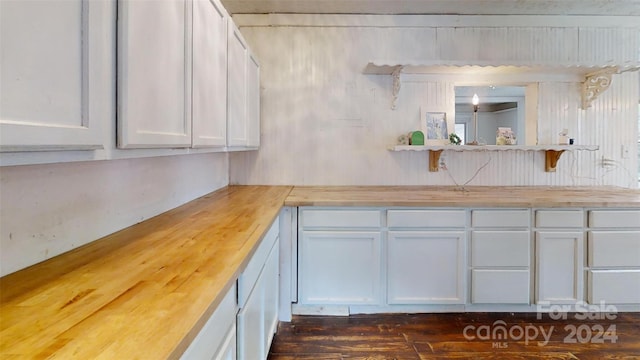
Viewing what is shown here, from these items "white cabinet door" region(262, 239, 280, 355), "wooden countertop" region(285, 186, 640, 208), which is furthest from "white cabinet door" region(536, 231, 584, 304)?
"white cabinet door" region(262, 239, 280, 355)

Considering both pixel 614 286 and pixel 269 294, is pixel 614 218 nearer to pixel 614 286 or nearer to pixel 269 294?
pixel 614 286

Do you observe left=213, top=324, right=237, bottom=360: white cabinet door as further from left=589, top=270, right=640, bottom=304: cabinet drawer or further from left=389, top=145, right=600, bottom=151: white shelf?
left=589, top=270, right=640, bottom=304: cabinet drawer

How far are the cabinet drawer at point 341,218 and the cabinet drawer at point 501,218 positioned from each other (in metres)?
0.66

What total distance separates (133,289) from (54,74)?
52cm

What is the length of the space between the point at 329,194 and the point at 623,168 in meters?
2.63

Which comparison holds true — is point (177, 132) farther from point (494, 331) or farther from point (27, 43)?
point (494, 331)

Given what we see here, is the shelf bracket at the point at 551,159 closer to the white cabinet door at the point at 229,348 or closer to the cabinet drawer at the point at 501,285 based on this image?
the cabinet drawer at the point at 501,285

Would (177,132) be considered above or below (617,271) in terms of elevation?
above

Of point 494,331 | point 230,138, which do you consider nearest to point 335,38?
point 230,138

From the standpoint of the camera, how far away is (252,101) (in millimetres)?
2801

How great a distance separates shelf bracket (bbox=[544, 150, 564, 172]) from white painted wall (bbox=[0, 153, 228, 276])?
3.02 meters

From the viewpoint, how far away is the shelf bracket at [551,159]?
10.5 ft

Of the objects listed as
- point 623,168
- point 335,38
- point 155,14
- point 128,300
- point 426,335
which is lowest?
point 426,335

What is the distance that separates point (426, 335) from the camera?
233cm
